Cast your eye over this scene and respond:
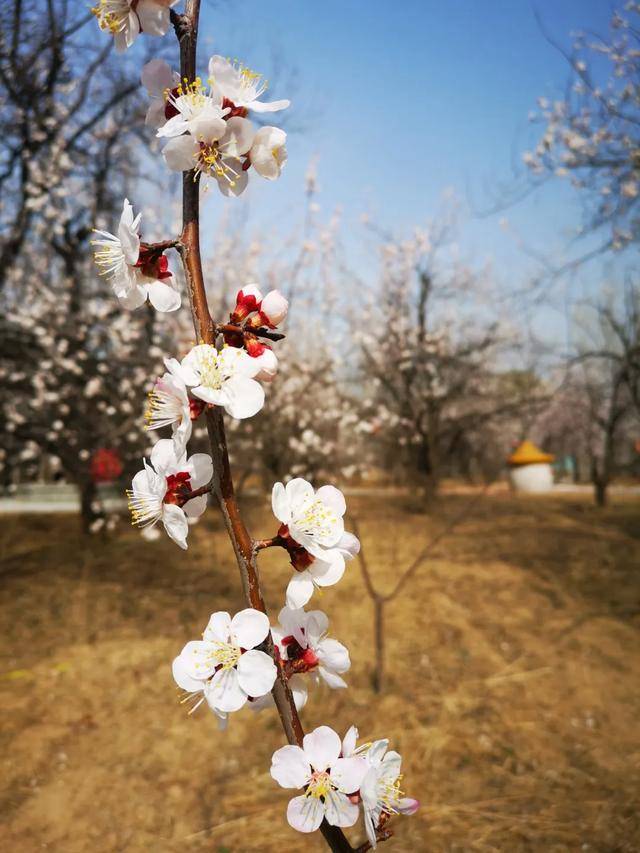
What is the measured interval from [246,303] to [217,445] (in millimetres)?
196

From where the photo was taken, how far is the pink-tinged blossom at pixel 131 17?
85 cm

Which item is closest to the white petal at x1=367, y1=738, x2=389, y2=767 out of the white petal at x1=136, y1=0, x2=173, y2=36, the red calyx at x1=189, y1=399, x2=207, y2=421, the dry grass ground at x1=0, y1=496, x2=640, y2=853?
the red calyx at x1=189, y1=399, x2=207, y2=421

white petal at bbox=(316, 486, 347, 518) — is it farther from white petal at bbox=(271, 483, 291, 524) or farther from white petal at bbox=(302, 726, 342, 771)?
white petal at bbox=(302, 726, 342, 771)

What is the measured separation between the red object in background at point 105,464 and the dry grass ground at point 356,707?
100 centimetres

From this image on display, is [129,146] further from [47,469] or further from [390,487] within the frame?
Answer: [47,469]

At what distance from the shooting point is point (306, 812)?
2.57ft

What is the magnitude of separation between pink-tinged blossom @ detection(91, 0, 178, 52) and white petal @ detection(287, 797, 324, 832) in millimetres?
980

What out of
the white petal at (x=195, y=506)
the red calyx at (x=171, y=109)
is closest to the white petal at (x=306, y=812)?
the white petal at (x=195, y=506)

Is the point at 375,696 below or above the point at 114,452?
below

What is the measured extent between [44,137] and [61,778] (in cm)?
510

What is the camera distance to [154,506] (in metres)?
0.83

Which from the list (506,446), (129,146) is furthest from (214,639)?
(506,446)

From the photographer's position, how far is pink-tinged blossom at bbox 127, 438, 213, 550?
792 mm

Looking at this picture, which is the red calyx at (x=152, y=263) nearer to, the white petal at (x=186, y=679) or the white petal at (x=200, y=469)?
the white petal at (x=200, y=469)
